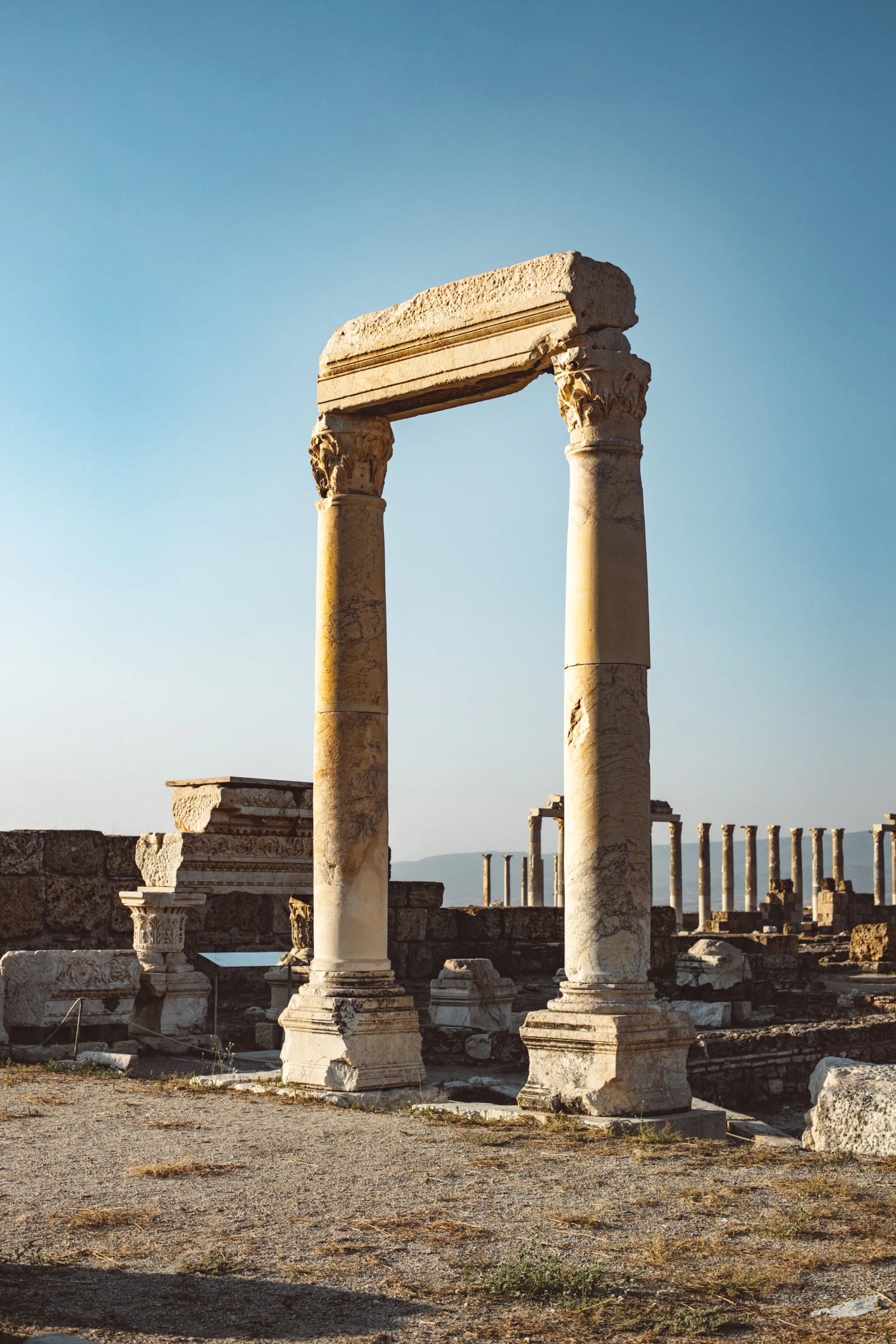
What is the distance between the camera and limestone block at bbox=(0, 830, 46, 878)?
55.5ft

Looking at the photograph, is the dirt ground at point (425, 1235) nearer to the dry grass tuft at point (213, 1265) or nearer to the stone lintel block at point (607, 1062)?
the dry grass tuft at point (213, 1265)

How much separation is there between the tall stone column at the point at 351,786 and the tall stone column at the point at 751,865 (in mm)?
41783

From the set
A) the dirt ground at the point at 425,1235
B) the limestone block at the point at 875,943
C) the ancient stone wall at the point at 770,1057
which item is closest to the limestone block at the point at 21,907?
the dirt ground at the point at 425,1235

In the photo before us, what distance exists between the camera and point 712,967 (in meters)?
18.8

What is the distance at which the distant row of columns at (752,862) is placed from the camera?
51250 millimetres

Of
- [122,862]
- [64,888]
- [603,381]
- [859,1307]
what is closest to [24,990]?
[64,888]

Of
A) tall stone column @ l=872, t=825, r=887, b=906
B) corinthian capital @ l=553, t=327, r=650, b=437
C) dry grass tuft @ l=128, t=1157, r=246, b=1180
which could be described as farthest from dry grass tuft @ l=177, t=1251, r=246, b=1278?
tall stone column @ l=872, t=825, r=887, b=906

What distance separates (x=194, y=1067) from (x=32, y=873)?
4546 millimetres

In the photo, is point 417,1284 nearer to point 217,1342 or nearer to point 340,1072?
point 217,1342

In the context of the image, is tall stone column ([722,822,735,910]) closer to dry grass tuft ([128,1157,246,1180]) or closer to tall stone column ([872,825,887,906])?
tall stone column ([872,825,887,906])

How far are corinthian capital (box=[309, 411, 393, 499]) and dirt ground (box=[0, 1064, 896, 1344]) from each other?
16.8 feet

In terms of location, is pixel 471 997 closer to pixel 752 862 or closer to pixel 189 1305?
pixel 189 1305

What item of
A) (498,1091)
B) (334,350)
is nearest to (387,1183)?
(498,1091)

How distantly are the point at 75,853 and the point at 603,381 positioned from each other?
32.7 feet
